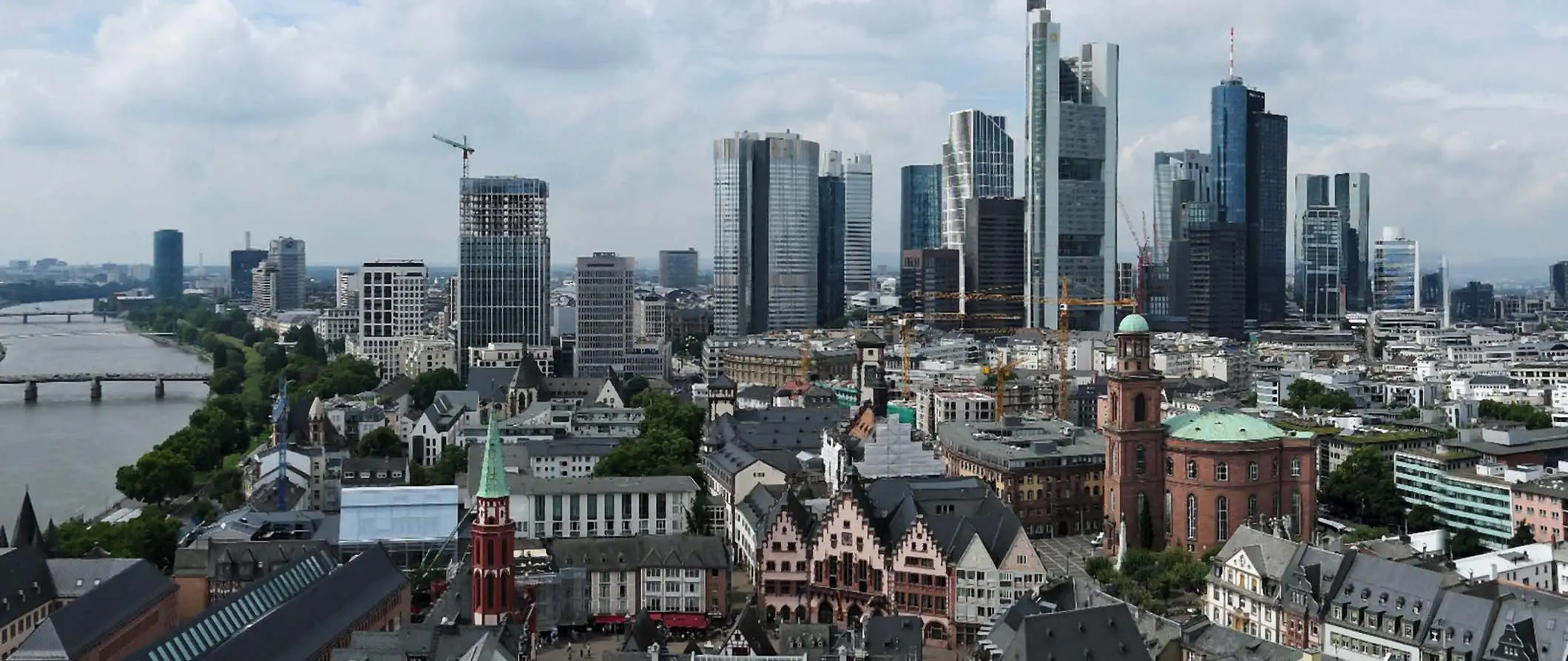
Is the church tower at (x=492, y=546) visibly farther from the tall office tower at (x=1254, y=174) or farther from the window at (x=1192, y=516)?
the tall office tower at (x=1254, y=174)

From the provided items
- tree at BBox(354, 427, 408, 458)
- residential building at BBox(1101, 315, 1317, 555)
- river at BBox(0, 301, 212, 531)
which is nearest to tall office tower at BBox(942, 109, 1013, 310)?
river at BBox(0, 301, 212, 531)

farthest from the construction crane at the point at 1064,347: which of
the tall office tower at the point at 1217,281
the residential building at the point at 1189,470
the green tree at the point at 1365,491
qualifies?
the residential building at the point at 1189,470

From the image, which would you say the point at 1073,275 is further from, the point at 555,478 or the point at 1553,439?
the point at 555,478

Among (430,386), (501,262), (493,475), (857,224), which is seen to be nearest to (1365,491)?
(493,475)

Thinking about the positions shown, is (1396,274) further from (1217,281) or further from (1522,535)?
(1522,535)

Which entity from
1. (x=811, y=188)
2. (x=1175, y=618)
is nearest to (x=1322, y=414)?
(x=1175, y=618)
